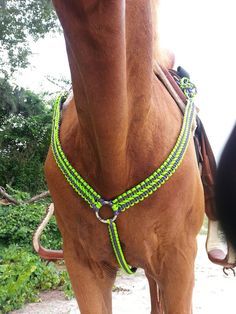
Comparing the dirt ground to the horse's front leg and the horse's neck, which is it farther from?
the horse's neck

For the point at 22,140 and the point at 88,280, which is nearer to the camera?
the point at 88,280

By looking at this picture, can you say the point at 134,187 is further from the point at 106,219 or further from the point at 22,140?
the point at 22,140

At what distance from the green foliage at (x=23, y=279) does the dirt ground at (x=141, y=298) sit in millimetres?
90

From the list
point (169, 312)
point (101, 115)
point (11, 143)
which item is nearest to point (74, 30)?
point (101, 115)

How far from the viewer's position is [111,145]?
1565 mm

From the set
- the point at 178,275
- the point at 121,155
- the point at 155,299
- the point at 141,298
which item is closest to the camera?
the point at 121,155

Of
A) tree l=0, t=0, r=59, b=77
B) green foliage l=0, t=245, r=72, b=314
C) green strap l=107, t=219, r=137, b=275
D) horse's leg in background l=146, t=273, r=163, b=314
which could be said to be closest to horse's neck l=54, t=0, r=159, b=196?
green strap l=107, t=219, r=137, b=275

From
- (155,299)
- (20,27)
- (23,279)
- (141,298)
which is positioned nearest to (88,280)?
(155,299)

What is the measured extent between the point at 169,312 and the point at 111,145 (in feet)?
2.68

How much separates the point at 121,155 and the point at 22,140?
29.8ft

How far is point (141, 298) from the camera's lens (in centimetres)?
449

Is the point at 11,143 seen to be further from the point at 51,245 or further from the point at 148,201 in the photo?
the point at 148,201

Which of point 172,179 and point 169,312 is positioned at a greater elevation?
point 172,179

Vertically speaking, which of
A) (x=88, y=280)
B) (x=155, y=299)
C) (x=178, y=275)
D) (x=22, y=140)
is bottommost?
(x=155, y=299)
